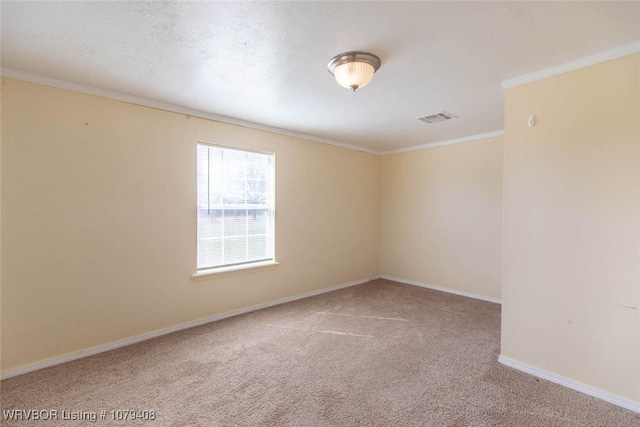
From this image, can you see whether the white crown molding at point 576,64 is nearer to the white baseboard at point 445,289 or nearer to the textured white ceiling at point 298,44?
the textured white ceiling at point 298,44

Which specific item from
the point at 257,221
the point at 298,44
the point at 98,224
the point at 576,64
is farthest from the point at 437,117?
the point at 98,224

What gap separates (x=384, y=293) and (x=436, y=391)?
2.44m

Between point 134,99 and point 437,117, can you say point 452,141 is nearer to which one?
point 437,117

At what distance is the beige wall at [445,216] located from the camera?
421 cm

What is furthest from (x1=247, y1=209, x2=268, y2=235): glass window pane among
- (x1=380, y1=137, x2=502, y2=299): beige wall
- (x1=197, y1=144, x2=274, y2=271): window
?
(x1=380, y1=137, x2=502, y2=299): beige wall

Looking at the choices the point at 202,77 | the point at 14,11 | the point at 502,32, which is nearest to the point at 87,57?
the point at 14,11

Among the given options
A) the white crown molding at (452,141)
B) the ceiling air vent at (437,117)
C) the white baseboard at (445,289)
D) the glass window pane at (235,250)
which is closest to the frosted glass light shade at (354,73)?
the ceiling air vent at (437,117)

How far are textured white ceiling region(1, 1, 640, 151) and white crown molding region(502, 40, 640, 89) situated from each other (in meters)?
0.06

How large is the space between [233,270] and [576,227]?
132 inches

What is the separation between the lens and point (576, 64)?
2125mm

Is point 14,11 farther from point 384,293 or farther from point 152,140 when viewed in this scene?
point 384,293

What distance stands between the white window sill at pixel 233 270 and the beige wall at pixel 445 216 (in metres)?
2.47

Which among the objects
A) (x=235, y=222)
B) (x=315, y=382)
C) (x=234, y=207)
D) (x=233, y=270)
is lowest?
(x=315, y=382)

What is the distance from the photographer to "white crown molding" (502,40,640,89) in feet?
6.32
